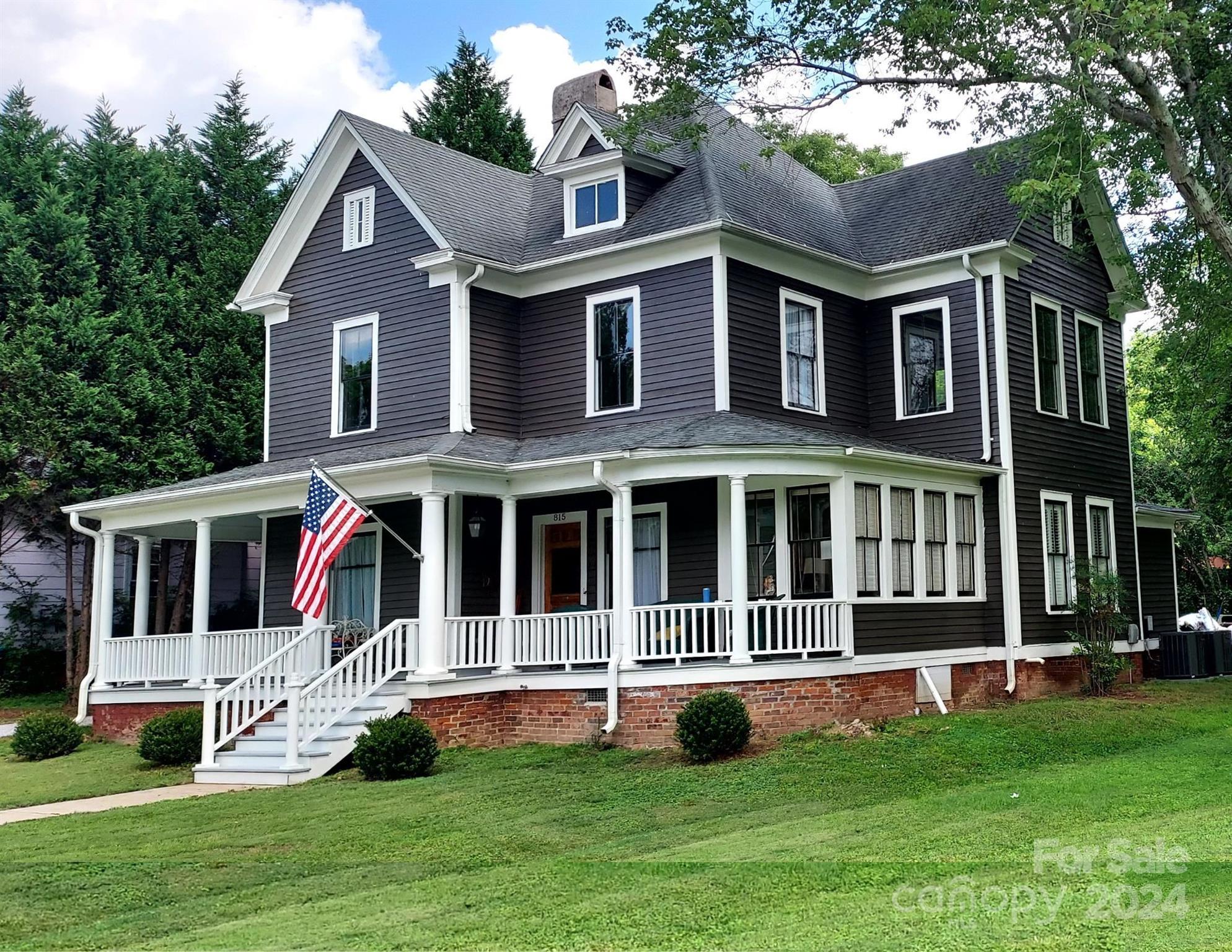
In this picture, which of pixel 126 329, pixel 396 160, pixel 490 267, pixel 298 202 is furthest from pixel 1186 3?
pixel 126 329

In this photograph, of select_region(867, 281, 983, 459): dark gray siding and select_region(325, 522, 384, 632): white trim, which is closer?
select_region(867, 281, 983, 459): dark gray siding

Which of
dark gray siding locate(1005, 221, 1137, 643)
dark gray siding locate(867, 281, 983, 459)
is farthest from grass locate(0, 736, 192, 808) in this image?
dark gray siding locate(1005, 221, 1137, 643)

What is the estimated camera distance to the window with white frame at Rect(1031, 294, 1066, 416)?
20.1 meters

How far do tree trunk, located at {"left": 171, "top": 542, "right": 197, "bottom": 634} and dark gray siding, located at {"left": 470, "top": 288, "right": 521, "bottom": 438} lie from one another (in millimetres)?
9171

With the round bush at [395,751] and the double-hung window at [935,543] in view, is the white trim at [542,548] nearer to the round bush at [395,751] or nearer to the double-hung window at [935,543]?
the double-hung window at [935,543]

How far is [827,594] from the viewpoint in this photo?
17.1 meters

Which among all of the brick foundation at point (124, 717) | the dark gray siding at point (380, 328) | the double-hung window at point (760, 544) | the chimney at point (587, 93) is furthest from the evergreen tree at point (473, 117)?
the brick foundation at point (124, 717)

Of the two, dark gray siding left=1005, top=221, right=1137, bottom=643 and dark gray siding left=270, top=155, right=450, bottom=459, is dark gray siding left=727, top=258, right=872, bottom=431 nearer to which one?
dark gray siding left=1005, top=221, right=1137, bottom=643

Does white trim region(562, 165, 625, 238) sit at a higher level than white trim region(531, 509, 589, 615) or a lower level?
higher

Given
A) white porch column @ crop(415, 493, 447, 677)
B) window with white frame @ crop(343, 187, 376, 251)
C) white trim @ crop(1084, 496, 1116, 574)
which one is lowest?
white porch column @ crop(415, 493, 447, 677)

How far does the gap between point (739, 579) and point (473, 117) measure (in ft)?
74.4

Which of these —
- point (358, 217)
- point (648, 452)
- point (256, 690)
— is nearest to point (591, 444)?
point (648, 452)

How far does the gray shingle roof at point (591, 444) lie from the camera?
15938 mm

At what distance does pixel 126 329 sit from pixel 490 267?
10314 millimetres
